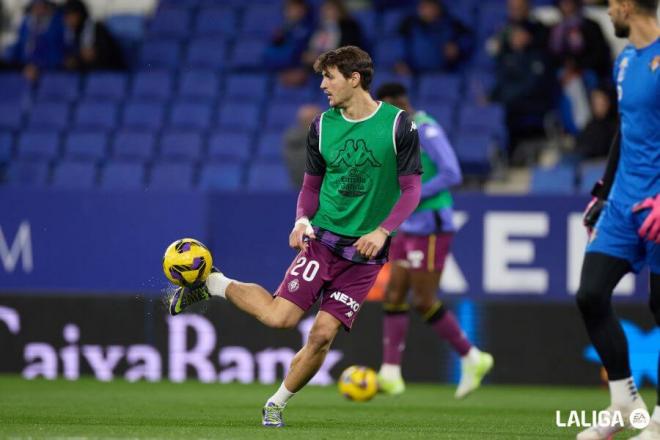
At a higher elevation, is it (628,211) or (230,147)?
(230,147)

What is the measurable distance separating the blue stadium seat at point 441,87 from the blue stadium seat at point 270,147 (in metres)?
1.72

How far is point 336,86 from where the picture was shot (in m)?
7.43

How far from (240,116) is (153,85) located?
1.44 meters

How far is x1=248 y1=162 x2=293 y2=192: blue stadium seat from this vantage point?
1498 centimetres

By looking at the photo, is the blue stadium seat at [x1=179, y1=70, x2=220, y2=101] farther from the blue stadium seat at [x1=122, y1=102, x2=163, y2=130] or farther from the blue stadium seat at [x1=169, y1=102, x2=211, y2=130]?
the blue stadium seat at [x1=122, y1=102, x2=163, y2=130]

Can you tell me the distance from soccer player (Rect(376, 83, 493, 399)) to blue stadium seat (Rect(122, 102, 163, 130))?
6.39 m

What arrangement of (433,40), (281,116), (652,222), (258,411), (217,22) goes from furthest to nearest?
(217,22) → (281,116) → (433,40) → (258,411) → (652,222)

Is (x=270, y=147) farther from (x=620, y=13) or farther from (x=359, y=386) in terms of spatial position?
(x=620, y=13)

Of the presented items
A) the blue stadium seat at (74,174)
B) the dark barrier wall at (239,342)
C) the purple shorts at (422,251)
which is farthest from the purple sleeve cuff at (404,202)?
the blue stadium seat at (74,174)

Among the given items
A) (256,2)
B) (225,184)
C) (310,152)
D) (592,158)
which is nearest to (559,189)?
(592,158)

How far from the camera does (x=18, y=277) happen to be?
14172 mm

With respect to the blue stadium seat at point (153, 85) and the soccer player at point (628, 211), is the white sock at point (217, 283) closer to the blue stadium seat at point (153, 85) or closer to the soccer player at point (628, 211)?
the soccer player at point (628, 211)

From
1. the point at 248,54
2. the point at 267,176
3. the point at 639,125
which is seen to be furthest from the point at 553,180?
the point at 639,125

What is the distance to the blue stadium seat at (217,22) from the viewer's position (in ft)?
57.1
